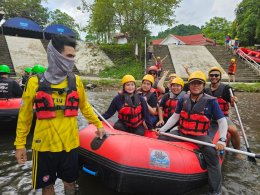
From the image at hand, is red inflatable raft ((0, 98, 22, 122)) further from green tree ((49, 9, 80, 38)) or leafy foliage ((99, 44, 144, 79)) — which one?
green tree ((49, 9, 80, 38))

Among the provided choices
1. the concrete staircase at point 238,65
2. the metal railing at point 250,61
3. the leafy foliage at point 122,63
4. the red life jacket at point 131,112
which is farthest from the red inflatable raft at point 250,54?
the red life jacket at point 131,112

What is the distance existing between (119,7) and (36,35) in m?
11.0

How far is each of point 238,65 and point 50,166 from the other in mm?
18427

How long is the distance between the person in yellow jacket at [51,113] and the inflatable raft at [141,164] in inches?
27.4

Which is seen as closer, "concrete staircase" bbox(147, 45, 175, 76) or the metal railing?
the metal railing

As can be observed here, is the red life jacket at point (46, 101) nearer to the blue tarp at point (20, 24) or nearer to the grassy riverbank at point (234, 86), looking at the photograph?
the grassy riverbank at point (234, 86)

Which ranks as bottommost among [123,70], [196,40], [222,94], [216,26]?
[222,94]

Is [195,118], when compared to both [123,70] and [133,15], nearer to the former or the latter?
[123,70]

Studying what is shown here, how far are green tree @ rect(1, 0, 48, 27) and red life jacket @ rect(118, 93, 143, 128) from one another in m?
43.6

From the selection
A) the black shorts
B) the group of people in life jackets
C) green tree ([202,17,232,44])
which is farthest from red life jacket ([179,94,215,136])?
green tree ([202,17,232,44])

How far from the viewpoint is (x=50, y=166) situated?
2.49 m

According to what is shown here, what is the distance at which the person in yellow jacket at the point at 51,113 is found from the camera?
2398 millimetres

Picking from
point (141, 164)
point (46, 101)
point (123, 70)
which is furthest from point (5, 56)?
point (46, 101)

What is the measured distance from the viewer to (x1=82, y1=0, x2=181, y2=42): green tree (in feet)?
65.8
